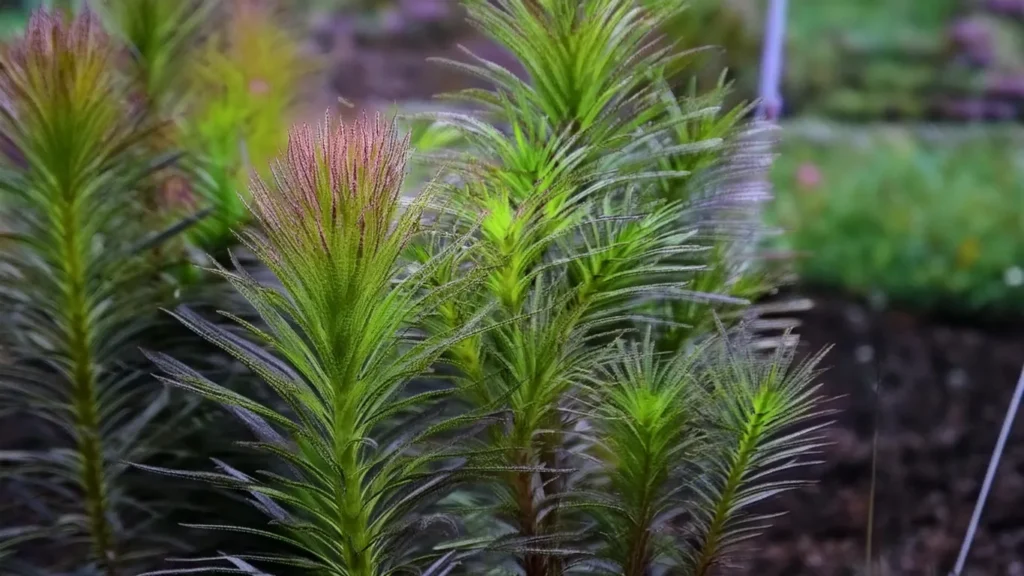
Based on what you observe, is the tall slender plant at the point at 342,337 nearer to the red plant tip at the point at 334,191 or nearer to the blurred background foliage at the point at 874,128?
the red plant tip at the point at 334,191

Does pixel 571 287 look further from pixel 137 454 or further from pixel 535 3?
pixel 137 454

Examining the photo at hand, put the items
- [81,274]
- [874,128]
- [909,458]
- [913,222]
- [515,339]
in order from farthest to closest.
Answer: [874,128] < [913,222] < [909,458] < [81,274] < [515,339]

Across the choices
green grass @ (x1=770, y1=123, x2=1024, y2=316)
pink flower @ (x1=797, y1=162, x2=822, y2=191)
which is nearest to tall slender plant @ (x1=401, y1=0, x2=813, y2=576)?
green grass @ (x1=770, y1=123, x2=1024, y2=316)

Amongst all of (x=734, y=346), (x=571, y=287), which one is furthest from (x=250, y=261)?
(x=734, y=346)

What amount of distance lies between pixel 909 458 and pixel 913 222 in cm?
115

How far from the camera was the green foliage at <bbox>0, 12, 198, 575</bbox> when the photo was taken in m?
0.68

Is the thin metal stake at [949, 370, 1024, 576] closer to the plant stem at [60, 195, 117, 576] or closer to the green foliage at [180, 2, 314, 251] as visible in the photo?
the green foliage at [180, 2, 314, 251]

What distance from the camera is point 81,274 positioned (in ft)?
2.40

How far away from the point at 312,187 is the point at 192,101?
0.68 meters

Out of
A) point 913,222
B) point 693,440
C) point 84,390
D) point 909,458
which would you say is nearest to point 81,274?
point 84,390

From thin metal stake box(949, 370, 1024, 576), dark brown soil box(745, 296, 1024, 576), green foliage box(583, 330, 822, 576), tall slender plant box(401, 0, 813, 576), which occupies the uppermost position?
tall slender plant box(401, 0, 813, 576)

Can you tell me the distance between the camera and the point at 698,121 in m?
0.69

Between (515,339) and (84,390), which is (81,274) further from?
(515,339)

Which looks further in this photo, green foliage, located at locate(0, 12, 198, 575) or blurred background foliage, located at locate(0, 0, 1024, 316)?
blurred background foliage, located at locate(0, 0, 1024, 316)
